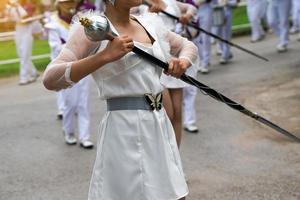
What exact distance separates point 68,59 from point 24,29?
29.1ft

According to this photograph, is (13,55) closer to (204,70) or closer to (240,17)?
(204,70)

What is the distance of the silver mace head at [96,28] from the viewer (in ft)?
9.42

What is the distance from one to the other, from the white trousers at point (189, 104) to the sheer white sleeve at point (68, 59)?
3.84 metres

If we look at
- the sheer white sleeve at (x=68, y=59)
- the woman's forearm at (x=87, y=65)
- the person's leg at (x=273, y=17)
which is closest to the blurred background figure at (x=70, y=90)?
the sheer white sleeve at (x=68, y=59)

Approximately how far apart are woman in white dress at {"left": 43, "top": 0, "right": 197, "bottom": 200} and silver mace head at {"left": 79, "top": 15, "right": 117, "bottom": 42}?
0.84 feet

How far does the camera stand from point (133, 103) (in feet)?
10.9

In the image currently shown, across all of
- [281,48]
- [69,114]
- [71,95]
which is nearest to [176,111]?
[71,95]

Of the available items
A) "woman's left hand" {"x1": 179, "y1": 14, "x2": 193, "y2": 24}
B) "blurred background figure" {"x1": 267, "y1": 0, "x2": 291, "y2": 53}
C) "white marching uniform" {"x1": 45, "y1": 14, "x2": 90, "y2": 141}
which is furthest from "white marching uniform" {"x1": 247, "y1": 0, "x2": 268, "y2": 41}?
"woman's left hand" {"x1": 179, "y1": 14, "x2": 193, "y2": 24}

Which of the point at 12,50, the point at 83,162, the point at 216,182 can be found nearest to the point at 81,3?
the point at 83,162

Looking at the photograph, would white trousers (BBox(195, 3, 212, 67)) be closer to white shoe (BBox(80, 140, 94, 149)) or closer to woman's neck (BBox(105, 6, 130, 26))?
white shoe (BBox(80, 140, 94, 149))

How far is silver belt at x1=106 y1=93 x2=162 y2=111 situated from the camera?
332 cm

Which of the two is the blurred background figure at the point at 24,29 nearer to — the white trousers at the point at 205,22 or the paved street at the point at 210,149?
the paved street at the point at 210,149

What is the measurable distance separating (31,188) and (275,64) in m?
6.64

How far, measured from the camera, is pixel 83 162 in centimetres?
645
